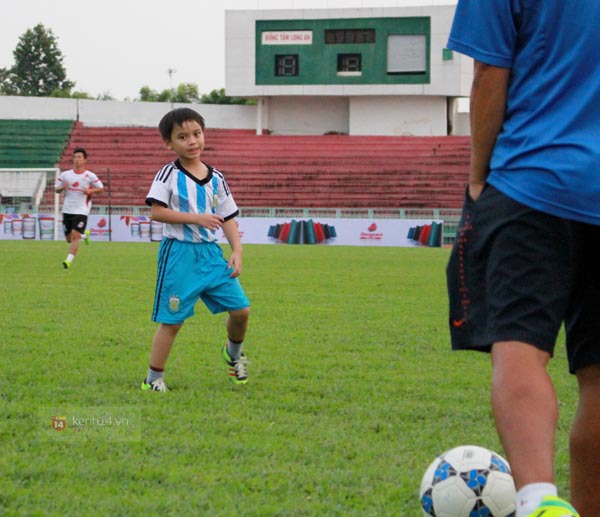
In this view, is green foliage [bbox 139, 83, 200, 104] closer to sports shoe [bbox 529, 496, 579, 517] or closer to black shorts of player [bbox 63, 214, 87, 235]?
black shorts of player [bbox 63, 214, 87, 235]

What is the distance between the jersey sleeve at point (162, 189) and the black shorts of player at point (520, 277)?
314 cm

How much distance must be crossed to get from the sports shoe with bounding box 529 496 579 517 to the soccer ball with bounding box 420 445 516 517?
0.80 m

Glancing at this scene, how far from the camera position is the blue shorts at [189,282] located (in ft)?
18.4

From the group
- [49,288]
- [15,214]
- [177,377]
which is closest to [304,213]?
[15,214]

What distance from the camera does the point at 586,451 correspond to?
2881mm

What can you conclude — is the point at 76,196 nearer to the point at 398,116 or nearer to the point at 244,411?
the point at 244,411

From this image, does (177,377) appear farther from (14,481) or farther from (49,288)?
(49,288)

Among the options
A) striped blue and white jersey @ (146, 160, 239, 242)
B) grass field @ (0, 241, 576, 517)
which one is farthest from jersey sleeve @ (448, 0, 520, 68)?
striped blue and white jersey @ (146, 160, 239, 242)

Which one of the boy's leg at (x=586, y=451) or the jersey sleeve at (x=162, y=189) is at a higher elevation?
the jersey sleeve at (x=162, y=189)

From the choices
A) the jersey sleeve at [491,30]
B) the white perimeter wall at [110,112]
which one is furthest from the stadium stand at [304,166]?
the jersey sleeve at [491,30]

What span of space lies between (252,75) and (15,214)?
18.3 m

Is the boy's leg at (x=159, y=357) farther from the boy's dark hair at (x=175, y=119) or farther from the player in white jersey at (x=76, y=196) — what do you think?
the player in white jersey at (x=76, y=196)

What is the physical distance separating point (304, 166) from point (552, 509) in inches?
1602

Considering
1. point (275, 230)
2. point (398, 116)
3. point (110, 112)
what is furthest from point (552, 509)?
point (110, 112)
